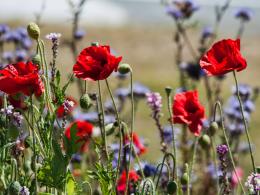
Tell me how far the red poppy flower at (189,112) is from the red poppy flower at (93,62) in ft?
1.13

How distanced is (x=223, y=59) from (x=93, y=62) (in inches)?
14.1

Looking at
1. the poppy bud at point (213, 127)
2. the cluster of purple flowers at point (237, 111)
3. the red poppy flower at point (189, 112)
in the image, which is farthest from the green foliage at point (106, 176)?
the cluster of purple flowers at point (237, 111)

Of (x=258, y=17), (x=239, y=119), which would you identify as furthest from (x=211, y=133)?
(x=258, y=17)

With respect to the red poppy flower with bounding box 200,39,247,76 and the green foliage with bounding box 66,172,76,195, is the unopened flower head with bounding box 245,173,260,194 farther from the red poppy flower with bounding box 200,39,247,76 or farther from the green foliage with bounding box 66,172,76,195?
the green foliage with bounding box 66,172,76,195

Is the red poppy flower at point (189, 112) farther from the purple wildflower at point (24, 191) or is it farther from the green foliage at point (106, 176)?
the purple wildflower at point (24, 191)

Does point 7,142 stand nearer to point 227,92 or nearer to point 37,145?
point 37,145

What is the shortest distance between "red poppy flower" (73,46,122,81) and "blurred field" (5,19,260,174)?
326 inches

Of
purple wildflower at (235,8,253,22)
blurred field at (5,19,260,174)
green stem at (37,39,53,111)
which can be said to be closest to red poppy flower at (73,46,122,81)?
green stem at (37,39,53,111)

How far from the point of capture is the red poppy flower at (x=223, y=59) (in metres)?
2.20

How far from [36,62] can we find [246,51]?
1328 cm

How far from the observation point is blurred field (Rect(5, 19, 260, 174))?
13070 mm

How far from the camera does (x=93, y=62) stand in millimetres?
2211

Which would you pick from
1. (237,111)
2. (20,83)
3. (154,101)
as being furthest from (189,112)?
(237,111)

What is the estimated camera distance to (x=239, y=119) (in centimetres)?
420
